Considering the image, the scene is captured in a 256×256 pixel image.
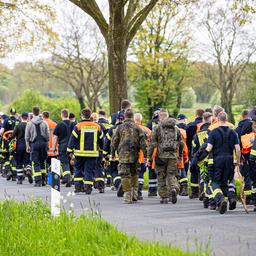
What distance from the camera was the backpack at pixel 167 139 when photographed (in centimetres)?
1569

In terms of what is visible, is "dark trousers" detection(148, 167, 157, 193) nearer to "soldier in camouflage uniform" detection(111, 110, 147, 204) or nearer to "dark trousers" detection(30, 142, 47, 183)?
"soldier in camouflage uniform" detection(111, 110, 147, 204)

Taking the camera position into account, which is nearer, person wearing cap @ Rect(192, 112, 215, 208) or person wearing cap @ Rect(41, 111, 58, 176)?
person wearing cap @ Rect(192, 112, 215, 208)

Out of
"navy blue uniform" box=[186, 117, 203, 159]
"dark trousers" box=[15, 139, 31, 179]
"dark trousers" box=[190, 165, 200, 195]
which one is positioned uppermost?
"navy blue uniform" box=[186, 117, 203, 159]

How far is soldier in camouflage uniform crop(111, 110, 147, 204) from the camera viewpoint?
15.8m

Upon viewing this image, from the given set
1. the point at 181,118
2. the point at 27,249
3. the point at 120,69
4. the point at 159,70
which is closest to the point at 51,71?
the point at 159,70

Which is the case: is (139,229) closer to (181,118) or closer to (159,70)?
(181,118)

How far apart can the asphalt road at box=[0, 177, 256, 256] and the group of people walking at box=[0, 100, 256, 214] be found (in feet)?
1.24

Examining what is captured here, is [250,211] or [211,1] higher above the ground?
[211,1]

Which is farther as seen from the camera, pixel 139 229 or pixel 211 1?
pixel 211 1

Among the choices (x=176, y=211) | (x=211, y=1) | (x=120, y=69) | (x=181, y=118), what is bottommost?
(x=176, y=211)

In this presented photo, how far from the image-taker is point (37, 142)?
21.0m

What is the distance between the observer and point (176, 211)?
45.8 feet

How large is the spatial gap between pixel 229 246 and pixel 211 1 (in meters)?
49.2

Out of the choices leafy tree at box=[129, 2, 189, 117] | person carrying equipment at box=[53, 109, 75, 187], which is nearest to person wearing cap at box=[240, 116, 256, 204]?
Result: person carrying equipment at box=[53, 109, 75, 187]
